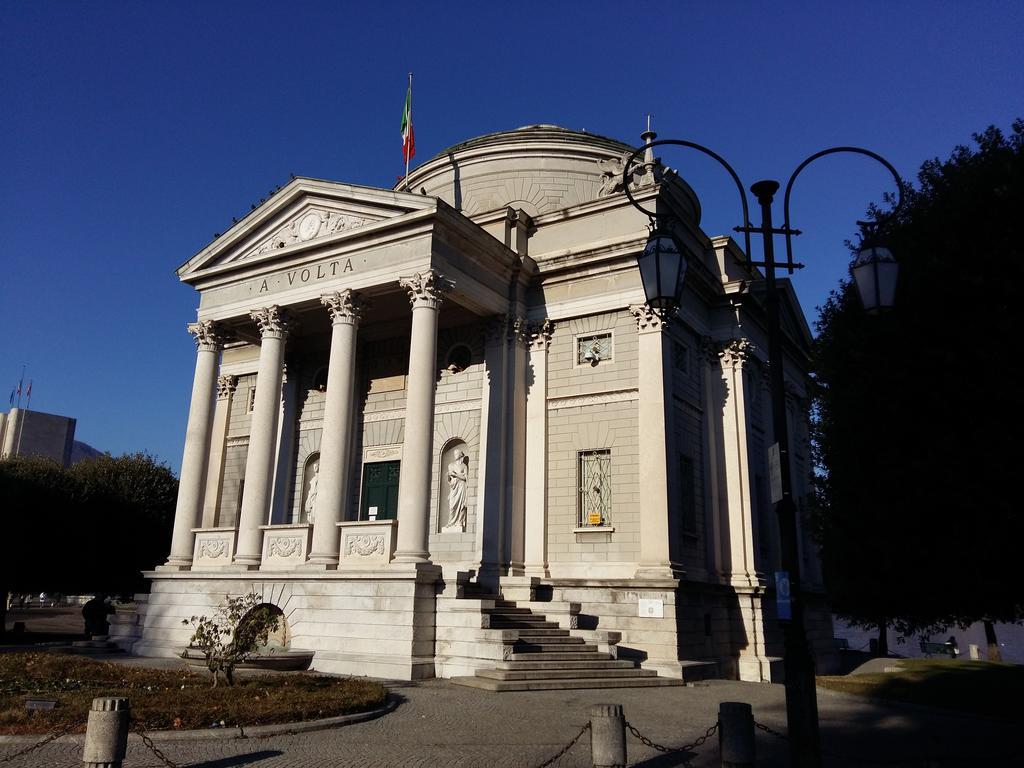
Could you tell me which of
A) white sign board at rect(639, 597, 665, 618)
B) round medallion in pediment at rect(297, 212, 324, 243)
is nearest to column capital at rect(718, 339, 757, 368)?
white sign board at rect(639, 597, 665, 618)

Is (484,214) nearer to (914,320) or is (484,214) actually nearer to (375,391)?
(375,391)

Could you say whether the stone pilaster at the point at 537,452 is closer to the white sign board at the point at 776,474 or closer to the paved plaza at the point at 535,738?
the paved plaza at the point at 535,738

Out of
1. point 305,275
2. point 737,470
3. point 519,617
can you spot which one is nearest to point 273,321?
point 305,275

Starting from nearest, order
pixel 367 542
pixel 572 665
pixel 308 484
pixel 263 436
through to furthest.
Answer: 1. pixel 572 665
2. pixel 367 542
3. pixel 263 436
4. pixel 308 484

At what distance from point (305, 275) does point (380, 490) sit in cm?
677

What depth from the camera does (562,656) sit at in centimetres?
1680

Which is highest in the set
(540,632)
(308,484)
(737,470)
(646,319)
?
(646,319)

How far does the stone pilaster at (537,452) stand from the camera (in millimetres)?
21656

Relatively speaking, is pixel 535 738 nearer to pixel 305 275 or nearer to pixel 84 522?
pixel 305 275

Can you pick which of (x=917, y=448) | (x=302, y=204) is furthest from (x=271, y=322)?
(x=917, y=448)

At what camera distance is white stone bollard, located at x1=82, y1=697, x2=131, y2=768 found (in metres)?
7.62

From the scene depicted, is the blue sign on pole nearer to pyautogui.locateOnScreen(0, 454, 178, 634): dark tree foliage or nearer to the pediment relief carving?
the pediment relief carving

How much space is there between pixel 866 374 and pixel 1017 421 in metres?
2.37

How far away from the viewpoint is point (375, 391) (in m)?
25.4
